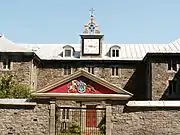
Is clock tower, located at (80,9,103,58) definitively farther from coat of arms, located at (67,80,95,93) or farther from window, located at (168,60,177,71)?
coat of arms, located at (67,80,95,93)

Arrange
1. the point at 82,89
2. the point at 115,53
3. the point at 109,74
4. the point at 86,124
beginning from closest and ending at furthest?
the point at 82,89 → the point at 86,124 → the point at 109,74 → the point at 115,53

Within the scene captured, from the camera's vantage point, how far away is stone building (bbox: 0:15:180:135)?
18.0 m

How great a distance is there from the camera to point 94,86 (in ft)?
60.2

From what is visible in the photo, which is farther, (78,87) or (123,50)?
(123,50)

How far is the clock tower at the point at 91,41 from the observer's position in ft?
128

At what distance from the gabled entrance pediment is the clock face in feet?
68.0

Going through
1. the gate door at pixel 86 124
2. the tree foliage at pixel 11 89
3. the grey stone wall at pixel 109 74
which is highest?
the grey stone wall at pixel 109 74

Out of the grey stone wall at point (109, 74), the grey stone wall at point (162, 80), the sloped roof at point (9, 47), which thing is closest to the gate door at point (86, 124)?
the grey stone wall at point (162, 80)

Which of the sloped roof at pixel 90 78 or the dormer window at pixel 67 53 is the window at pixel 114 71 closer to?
the dormer window at pixel 67 53

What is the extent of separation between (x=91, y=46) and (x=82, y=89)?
21.3 m

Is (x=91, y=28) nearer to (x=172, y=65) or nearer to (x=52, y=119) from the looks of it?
(x=172, y=65)

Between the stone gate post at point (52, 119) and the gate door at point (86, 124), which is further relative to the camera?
the gate door at point (86, 124)

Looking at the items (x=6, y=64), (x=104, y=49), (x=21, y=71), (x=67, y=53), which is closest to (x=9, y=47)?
(x=6, y=64)

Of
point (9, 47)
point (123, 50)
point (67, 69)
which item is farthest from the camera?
point (123, 50)
